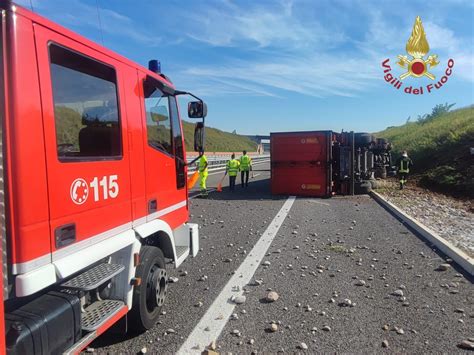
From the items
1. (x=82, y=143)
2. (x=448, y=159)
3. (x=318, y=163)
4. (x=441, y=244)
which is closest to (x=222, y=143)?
(x=448, y=159)

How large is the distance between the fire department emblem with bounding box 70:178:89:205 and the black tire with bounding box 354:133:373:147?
14.1 m

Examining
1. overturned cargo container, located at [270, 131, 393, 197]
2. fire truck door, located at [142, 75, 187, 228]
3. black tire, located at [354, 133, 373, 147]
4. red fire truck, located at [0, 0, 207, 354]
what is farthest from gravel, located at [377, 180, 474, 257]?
red fire truck, located at [0, 0, 207, 354]

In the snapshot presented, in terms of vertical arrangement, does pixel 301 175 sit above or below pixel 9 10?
below

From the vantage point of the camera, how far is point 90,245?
3.03 meters

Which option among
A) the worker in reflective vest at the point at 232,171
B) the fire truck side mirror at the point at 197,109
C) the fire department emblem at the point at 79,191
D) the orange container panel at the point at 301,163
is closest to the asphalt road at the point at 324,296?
the fire department emblem at the point at 79,191

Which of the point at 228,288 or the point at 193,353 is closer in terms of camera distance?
the point at 193,353

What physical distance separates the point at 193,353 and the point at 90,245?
1.36m

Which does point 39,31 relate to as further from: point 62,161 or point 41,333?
point 41,333

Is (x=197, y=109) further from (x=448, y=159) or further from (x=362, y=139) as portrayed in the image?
(x=448, y=159)

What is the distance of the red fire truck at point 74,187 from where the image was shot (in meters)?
2.33

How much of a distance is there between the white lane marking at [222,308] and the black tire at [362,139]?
30.2 ft

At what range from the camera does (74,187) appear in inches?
111

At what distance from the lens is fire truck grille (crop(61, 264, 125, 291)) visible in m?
2.92

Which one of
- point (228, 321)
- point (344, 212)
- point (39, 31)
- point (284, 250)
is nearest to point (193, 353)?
point (228, 321)
